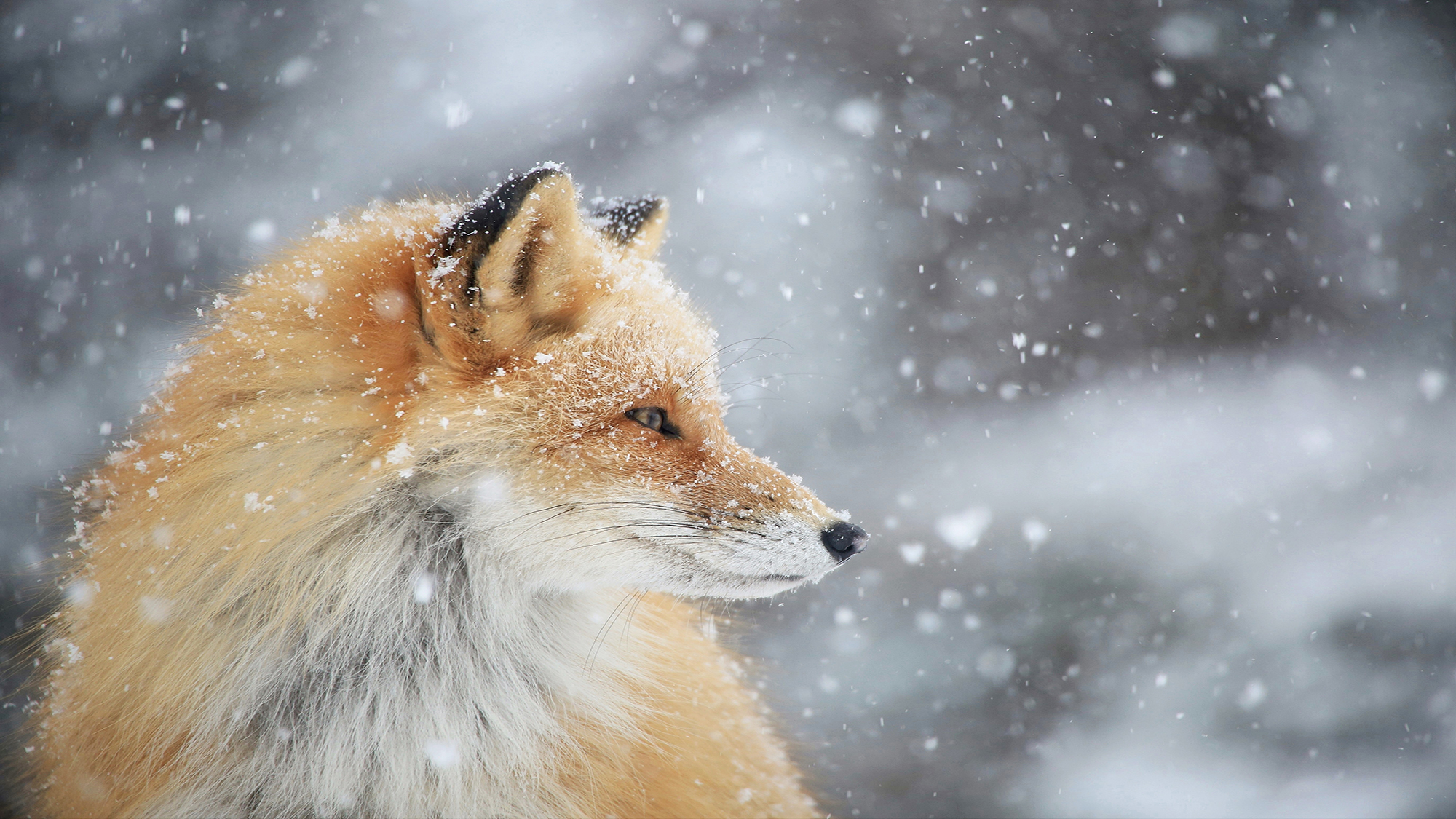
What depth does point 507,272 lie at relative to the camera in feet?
3.28

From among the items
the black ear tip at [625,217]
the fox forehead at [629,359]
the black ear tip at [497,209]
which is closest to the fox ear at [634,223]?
the black ear tip at [625,217]

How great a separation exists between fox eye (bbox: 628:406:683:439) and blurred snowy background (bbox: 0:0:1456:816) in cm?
69

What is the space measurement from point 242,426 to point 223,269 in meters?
0.95

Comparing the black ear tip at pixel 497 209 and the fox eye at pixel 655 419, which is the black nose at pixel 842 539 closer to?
the fox eye at pixel 655 419

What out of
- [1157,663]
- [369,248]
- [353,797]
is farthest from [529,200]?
[1157,663]

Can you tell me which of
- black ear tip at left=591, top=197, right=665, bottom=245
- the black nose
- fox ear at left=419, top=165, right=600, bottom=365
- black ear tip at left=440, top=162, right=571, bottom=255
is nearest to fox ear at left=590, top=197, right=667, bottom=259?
black ear tip at left=591, top=197, right=665, bottom=245

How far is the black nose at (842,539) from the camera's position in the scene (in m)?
1.08

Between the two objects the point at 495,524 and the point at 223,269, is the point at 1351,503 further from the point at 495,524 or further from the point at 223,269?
the point at 223,269

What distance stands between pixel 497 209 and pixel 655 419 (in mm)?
380

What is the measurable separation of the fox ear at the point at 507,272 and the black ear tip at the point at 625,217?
317 millimetres

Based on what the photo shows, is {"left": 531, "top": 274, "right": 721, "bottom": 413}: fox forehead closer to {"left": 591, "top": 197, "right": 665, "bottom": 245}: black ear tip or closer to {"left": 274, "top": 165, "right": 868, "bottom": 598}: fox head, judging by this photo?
{"left": 274, "top": 165, "right": 868, "bottom": 598}: fox head

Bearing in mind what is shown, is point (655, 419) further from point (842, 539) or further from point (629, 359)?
point (842, 539)

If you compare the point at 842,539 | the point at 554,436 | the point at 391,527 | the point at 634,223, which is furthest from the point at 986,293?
the point at 391,527

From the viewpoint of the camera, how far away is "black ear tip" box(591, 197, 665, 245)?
1.41m
